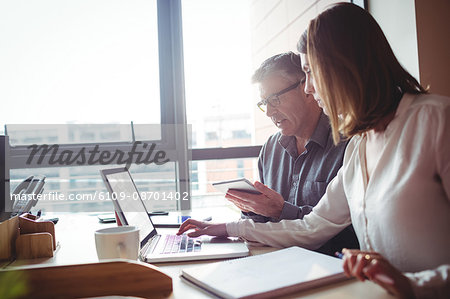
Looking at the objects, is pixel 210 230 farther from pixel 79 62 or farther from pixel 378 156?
pixel 79 62

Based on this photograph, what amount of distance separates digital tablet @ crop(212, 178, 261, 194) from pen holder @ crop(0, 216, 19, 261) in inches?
24.5

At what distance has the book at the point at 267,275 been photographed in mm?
664

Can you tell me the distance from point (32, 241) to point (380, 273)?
0.93 m

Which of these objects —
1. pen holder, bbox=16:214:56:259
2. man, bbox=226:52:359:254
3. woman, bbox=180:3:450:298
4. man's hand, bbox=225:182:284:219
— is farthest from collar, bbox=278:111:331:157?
pen holder, bbox=16:214:56:259

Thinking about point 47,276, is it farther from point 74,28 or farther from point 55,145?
point 74,28

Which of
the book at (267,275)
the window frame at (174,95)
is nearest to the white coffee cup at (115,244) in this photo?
the book at (267,275)

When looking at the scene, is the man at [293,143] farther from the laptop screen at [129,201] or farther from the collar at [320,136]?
the laptop screen at [129,201]

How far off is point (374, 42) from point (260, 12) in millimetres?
2124

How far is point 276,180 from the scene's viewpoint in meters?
1.77

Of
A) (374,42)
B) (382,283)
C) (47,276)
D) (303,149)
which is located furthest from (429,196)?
(303,149)

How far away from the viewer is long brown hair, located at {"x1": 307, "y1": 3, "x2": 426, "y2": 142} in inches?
34.9

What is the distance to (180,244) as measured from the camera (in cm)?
111

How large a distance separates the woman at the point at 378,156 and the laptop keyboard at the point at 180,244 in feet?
0.57

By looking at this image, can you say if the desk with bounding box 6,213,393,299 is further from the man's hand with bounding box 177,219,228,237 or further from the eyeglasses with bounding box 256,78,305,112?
the eyeglasses with bounding box 256,78,305,112
